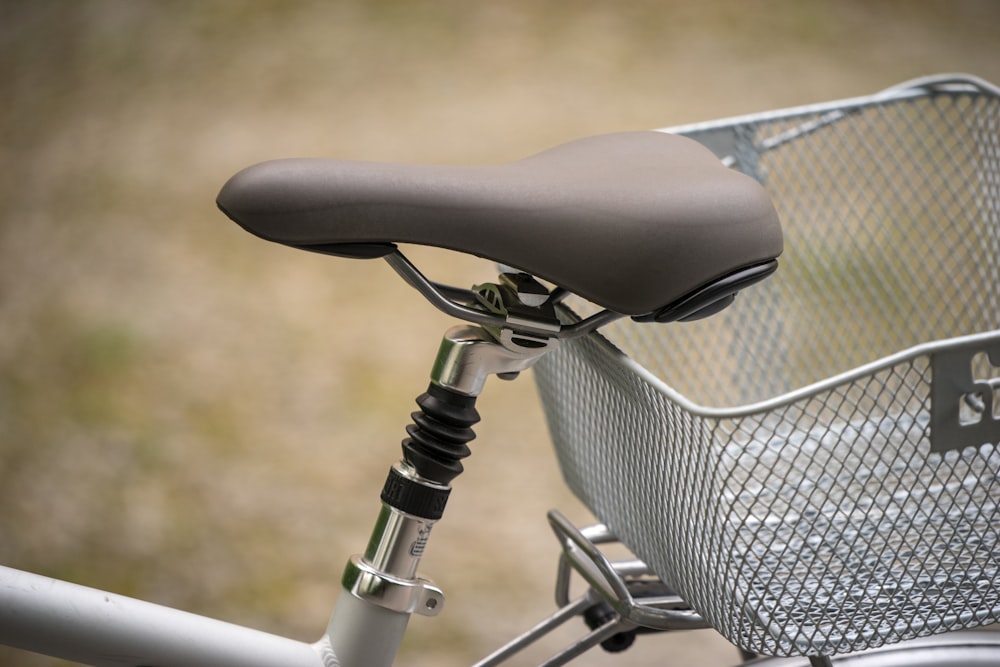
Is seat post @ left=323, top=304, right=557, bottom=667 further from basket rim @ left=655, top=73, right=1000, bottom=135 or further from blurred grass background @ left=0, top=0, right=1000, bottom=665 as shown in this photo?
blurred grass background @ left=0, top=0, right=1000, bottom=665

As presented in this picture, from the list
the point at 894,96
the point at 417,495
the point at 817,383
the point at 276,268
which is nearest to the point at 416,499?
the point at 417,495

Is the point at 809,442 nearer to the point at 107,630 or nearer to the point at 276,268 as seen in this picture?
the point at 107,630

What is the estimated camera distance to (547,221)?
568mm

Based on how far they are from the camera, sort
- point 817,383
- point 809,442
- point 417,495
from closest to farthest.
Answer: point 817,383 → point 417,495 → point 809,442

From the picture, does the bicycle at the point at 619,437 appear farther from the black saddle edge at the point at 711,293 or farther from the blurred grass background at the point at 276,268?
the blurred grass background at the point at 276,268

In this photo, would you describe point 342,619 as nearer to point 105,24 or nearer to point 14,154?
point 14,154

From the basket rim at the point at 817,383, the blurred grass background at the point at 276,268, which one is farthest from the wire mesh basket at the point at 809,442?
the blurred grass background at the point at 276,268

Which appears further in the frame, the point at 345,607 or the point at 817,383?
the point at 345,607

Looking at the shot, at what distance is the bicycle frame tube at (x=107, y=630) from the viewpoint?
22.4 inches

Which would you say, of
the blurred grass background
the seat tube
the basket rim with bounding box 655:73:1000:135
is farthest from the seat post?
the blurred grass background

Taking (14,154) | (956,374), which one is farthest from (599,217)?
(14,154)

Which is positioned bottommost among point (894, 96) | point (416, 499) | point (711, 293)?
point (416, 499)

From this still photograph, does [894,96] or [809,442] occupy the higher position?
[894,96]

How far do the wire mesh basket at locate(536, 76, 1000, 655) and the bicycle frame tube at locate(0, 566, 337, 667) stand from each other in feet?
0.85
